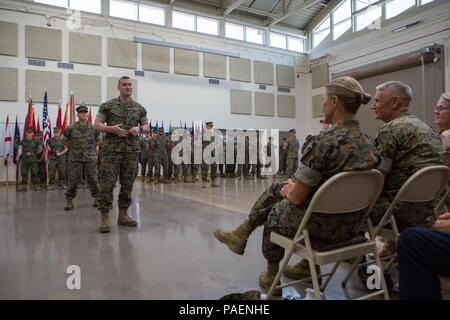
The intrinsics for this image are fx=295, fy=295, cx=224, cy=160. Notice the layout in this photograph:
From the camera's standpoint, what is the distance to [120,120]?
10.6ft

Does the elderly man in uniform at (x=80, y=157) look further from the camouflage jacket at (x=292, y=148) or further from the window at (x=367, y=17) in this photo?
the window at (x=367, y=17)

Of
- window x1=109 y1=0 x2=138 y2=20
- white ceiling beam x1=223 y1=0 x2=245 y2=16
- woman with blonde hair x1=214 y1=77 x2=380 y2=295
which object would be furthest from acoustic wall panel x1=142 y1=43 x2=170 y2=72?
woman with blonde hair x1=214 y1=77 x2=380 y2=295

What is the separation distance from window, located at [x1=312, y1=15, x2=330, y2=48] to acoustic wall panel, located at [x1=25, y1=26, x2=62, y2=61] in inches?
436

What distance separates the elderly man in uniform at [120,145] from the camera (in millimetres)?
3125

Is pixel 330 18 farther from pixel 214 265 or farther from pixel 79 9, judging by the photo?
pixel 214 265

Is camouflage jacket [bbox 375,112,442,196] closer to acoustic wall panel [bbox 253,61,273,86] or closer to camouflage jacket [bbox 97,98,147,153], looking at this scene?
camouflage jacket [bbox 97,98,147,153]

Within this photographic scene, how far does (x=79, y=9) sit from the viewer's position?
10.0 metres

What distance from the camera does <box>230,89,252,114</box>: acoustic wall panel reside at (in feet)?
41.7

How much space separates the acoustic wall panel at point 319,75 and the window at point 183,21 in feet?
20.5

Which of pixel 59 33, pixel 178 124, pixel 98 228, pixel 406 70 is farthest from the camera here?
pixel 178 124

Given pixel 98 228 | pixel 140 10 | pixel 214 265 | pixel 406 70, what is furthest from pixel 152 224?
pixel 406 70
